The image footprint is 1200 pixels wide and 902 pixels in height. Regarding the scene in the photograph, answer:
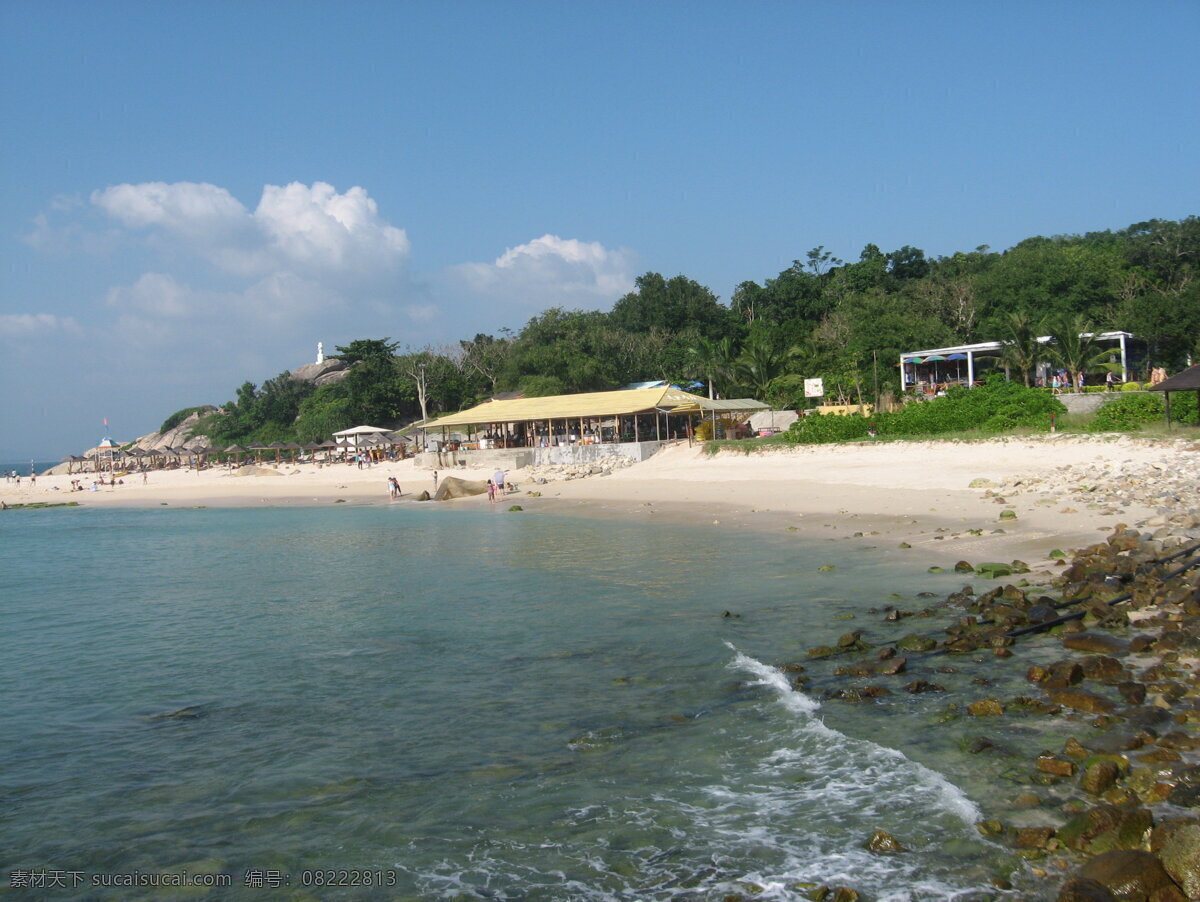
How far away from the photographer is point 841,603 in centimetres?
1309

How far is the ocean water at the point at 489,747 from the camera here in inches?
238

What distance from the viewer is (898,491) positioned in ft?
82.2

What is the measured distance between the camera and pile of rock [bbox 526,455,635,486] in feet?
128

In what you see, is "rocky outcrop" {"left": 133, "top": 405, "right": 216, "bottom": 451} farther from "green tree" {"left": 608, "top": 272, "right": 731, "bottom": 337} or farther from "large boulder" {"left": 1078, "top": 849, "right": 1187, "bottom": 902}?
"large boulder" {"left": 1078, "top": 849, "right": 1187, "bottom": 902}

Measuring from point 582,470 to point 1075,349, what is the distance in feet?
71.2

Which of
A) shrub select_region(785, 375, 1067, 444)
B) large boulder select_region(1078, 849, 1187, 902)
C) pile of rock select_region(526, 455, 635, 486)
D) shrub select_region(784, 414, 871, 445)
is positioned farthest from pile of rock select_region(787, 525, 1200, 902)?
pile of rock select_region(526, 455, 635, 486)

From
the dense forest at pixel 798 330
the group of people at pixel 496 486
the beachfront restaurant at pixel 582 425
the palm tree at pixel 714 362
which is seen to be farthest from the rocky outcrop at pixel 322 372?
the group of people at pixel 496 486

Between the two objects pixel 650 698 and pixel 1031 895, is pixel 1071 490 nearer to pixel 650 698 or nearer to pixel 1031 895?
pixel 650 698

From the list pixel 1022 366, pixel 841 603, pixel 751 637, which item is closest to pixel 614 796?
pixel 751 637

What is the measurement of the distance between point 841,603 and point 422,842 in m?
8.29

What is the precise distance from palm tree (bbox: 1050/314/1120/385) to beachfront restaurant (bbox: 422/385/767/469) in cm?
1377

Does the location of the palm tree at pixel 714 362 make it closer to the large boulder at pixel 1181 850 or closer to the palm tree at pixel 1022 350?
the palm tree at pixel 1022 350

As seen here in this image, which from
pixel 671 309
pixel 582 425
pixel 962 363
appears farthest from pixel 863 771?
pixel 671 309

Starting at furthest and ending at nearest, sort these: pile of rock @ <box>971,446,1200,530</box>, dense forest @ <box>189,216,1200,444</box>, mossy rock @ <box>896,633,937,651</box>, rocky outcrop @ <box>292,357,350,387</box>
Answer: rocky outcrop @ <box>292,357,350,387</box> < dense forest @ <box>189,216,1200,444</box> < pile of rock @ <box>971,446,1200,530</box> < mossy rock @ <box>896,633,937,651</box>
